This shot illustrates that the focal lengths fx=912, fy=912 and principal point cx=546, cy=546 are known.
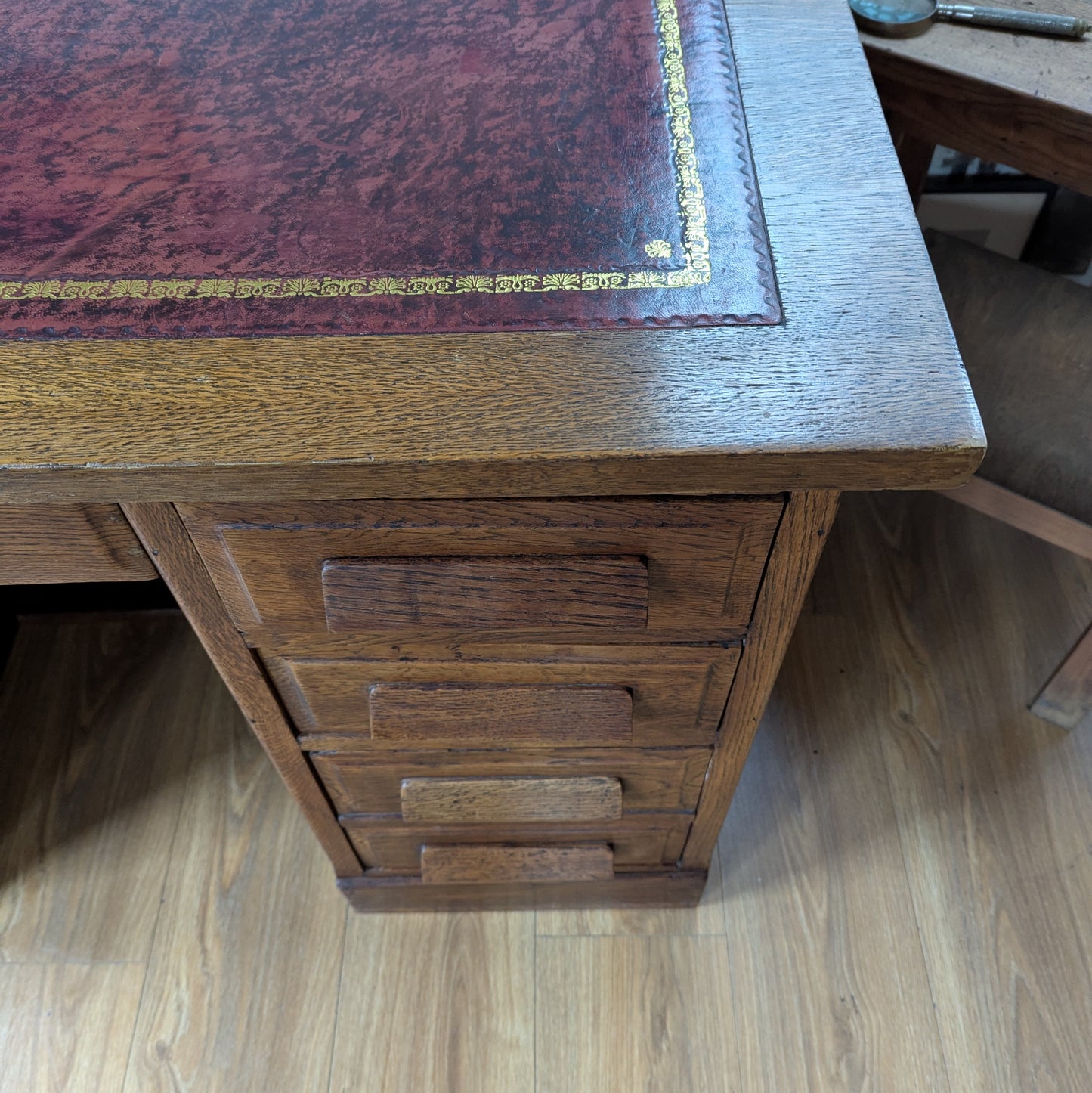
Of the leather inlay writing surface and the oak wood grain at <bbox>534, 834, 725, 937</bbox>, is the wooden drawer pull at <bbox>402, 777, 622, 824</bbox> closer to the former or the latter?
the oak wood grain at <bbox>534, 834, 725, 937</bbox>

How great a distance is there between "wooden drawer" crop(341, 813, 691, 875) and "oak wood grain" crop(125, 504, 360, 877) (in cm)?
5

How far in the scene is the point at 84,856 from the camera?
3.32 feet

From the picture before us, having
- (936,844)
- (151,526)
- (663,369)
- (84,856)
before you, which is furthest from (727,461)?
(84,856)

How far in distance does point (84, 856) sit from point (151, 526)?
0.72 metres

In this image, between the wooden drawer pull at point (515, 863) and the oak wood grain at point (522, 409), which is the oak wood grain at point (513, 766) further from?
the oak wood grain at point (522, 409)

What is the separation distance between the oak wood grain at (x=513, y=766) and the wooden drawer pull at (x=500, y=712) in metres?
0.04

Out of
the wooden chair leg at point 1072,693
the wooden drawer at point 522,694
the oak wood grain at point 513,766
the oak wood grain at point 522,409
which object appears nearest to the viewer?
the oak wood grain at point 522,409

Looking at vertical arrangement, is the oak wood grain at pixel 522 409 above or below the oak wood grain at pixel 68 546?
above

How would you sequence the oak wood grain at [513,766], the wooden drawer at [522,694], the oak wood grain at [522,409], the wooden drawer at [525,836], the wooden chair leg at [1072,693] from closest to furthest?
the oak wood grain at [522,409] → the wooden drawer at [522,694] → the oak wood grain at [513,766] → the wooden drawer at [525,836] → the wooden chair leg at [1072,693]

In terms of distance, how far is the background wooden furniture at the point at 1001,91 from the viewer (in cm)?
71

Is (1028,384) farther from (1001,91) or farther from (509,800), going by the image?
(509,800)

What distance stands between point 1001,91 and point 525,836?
0.73 metres

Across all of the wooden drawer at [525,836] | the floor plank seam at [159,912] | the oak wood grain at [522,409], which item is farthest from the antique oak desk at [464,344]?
the floor plank seam at [159,912]

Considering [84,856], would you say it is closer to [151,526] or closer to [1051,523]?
[151,526]
